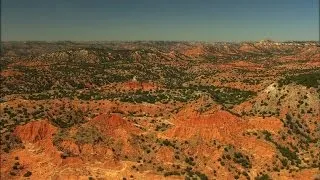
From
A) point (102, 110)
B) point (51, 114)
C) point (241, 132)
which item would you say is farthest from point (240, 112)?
point (51, 114)

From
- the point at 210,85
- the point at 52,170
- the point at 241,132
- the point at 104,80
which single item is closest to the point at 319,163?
the point at 241,132

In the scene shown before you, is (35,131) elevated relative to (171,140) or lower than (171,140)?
elevated

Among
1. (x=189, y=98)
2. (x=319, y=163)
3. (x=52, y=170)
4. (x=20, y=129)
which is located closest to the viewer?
(x=52, y=170)

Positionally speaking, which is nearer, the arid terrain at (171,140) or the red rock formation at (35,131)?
A: the arid terrain at (171,140)

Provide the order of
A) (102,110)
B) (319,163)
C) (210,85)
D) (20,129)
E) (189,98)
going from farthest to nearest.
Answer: (210,85) < (189,98) < (102,110) < (20,129) < (319,163)

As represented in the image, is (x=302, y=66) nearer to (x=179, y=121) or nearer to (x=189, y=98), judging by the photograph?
(x=189, y=98)

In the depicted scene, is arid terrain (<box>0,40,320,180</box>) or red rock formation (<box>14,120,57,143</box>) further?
red rock formation (<box>14,120,57,143</box>)

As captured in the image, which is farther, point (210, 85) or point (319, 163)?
point (210, 85)

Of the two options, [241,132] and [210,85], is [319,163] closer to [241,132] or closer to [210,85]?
[241,132]

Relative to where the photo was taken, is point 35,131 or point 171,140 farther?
point 171,140
